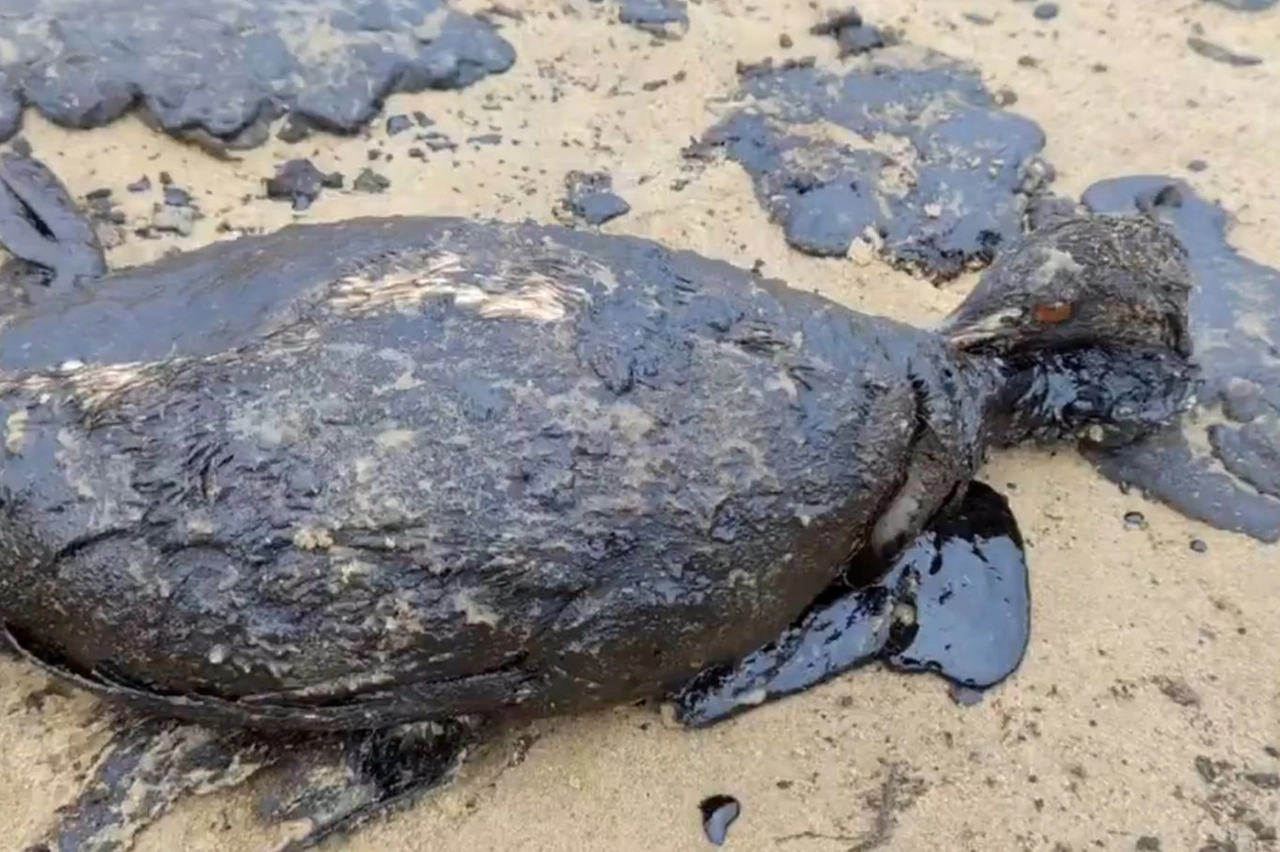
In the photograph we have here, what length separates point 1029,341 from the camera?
374 cm

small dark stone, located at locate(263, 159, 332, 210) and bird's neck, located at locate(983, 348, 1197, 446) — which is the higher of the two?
bird's neck, located at locate(983, 348, 1197, 446)

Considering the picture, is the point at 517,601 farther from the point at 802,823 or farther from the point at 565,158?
the point at 565,158

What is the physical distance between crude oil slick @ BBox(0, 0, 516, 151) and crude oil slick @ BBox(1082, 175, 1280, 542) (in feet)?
8.10

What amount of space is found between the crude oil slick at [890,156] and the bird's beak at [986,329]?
27.0 inches

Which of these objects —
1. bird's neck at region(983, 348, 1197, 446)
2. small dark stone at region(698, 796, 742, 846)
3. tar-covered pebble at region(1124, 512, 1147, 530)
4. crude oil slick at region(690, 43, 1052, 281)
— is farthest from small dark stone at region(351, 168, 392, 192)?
tar-covered pebble at region(1124, 512, 1147, 530)

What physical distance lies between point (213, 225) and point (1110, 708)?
9.29 feet

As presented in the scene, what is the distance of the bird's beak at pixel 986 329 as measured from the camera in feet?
12.1

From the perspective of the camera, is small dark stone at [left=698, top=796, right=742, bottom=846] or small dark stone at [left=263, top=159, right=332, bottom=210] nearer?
small dark stone at [left=698, top=796, right=742, bottom=846]

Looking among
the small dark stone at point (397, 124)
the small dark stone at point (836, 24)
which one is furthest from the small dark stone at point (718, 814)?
the small dark stone at point (836, 24)

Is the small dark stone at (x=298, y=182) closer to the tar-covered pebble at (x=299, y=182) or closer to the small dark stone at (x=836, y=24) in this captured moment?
the tar-covered pebble at (x=299, y=182)

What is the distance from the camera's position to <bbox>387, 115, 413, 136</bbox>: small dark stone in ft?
15.1

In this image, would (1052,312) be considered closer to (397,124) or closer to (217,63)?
(397,124)

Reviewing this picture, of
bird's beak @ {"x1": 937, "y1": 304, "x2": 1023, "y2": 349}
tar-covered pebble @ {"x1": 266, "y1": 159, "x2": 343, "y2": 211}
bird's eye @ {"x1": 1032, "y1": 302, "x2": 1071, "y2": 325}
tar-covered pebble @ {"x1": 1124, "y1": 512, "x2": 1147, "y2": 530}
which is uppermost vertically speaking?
bird's eye @ {"x1": 1032, "y1": 302, "x2": 1071, "y2": 325}

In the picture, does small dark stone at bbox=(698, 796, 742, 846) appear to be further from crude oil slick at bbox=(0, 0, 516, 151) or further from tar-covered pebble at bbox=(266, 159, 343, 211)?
crude oil slick at bbox=(0, 0, 516, 151)
